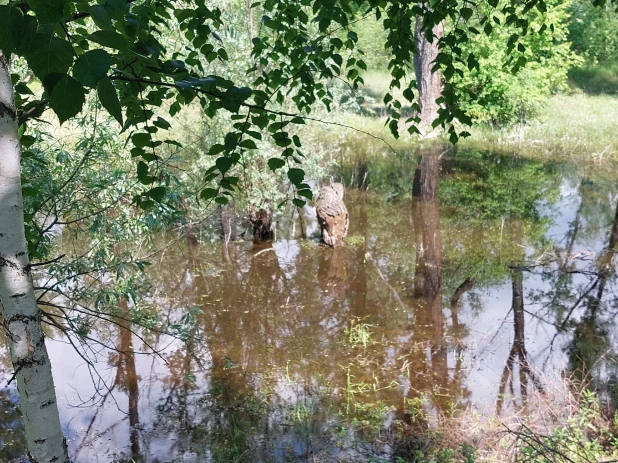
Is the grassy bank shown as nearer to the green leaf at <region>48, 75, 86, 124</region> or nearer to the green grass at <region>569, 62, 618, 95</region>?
the green grass at <region>569, 62, 618, 95</region>

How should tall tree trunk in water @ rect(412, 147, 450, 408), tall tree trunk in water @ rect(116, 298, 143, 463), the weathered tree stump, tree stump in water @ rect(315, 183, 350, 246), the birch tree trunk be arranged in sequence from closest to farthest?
the birch tree trunk, tall tree trunk in water @ rect(116, 298, 143, 463), tall tree trunk in water @ rect(412, 147, 450, 408), tree stump in water @ rect(315, 183, 350, 246), the weathered tree stump

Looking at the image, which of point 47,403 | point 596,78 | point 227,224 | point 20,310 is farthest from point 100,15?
point 596,78

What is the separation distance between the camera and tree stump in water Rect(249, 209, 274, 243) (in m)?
9.30

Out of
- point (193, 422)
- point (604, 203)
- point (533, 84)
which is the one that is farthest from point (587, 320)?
point (533, 84)

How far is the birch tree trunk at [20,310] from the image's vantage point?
5.25 ft

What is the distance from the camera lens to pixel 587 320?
22.6ft

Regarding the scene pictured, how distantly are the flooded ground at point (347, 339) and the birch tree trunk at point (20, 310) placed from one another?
2.16 meters

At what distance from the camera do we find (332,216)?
9.03 m

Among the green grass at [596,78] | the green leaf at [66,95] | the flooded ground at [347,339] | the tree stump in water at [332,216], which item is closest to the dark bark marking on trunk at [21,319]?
the green leaf at [66,95]

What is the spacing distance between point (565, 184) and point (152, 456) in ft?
32.9

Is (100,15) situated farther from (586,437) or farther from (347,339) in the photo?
(347,339)

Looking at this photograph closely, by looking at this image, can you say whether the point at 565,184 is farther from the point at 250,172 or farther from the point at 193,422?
the point at 193,422

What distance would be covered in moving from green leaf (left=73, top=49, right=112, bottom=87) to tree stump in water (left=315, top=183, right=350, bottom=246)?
25.5 feet

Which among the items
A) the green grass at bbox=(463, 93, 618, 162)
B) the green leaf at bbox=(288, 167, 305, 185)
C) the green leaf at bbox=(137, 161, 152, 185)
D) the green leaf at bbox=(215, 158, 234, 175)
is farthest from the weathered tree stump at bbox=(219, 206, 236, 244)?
the green grass at bbox=(463, 93, 618, 162)
